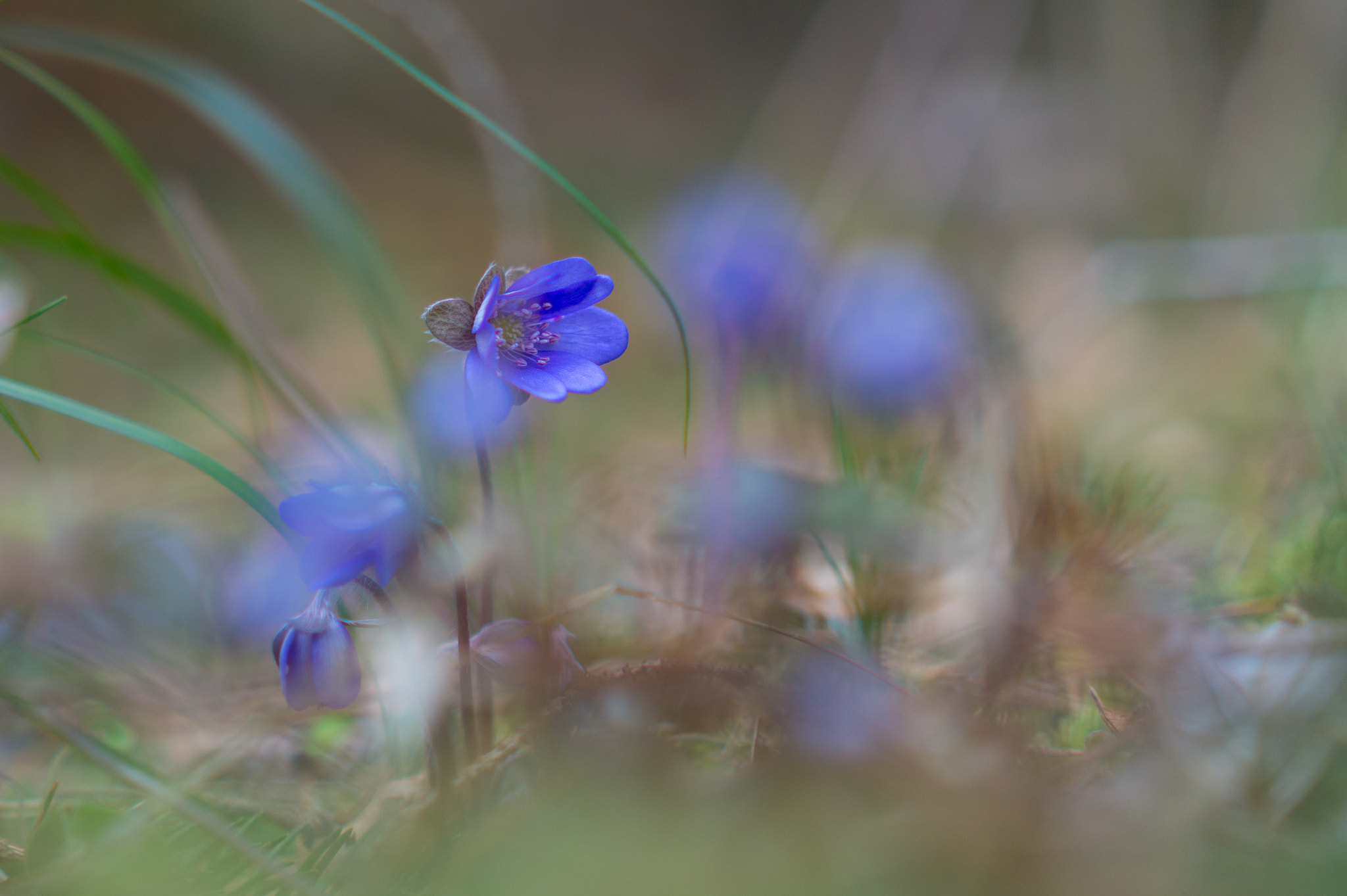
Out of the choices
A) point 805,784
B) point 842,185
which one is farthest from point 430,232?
point 805,784

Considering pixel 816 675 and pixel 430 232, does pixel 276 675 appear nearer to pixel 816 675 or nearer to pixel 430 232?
pixel 816 675

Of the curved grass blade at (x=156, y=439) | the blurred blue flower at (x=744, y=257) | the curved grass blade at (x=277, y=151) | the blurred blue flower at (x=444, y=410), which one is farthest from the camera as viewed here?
the blurred blue flower at (x=744, y=257)

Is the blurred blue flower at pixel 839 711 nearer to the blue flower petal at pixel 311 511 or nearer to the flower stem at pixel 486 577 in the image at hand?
the flower stem at pixel 486 577

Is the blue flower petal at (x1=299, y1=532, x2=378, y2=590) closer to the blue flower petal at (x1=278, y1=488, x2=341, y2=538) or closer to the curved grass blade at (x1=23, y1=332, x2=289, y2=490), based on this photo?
the blue flower petal at (x1=278, y1=488, x2=341, y2=538)

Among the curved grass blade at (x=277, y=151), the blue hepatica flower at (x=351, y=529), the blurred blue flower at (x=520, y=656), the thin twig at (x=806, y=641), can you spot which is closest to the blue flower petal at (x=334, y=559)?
the blue hepatica flower at (x=351, y=529)

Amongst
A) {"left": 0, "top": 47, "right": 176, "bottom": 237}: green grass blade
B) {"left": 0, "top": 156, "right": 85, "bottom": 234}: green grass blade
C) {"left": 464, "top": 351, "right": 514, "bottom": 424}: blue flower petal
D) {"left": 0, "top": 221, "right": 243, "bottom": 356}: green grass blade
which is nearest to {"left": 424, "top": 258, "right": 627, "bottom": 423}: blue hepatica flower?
{"left": 464, "top": 351, "right": 514, "bottom": 424}: blue flower petal

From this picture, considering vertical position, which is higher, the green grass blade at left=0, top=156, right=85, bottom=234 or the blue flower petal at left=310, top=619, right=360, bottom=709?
the green grass blade at left=0, top=156, right=85, bottom=234

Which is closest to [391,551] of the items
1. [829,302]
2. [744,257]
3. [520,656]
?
[520,656]
